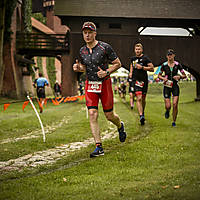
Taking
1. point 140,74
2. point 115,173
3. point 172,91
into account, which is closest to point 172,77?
point 172,91

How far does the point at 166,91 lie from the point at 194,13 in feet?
71.2

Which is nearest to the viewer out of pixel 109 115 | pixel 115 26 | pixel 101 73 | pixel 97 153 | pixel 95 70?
pixel 97 153

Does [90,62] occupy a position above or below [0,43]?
below

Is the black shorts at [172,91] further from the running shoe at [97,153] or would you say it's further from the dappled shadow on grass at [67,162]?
the running shoe at [97,153]

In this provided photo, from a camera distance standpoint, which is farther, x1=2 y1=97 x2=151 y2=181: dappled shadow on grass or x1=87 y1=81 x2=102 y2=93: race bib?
x1=87 y1=81 x2=102 y2=93: race bib

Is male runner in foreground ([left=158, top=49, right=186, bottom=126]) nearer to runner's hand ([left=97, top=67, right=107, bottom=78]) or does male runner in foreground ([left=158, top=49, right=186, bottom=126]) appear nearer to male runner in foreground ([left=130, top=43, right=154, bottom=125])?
male runner in foreground ([left=130, top=43, right=154, bottom=125])

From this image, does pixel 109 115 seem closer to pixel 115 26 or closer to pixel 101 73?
pixel 101 73

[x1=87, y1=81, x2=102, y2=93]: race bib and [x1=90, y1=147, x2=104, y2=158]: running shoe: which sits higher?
[x1=87, y1=81, x2=102, y2=93]: race bib

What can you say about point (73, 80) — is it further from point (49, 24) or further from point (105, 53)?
point (49, 24)

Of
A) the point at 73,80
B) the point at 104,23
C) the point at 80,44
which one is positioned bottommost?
the point at 73,80

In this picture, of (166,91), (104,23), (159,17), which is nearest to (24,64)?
(104,23)

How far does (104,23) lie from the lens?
29.1 metres

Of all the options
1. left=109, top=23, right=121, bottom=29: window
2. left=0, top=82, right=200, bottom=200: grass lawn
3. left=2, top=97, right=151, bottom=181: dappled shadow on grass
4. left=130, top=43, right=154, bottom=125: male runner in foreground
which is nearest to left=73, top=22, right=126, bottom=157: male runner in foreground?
left=2, top=97, right=151, bottom=181: dappled shadow on grass

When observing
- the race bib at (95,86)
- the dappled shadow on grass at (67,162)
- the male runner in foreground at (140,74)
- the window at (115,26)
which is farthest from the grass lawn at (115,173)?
the window at (115,26)
